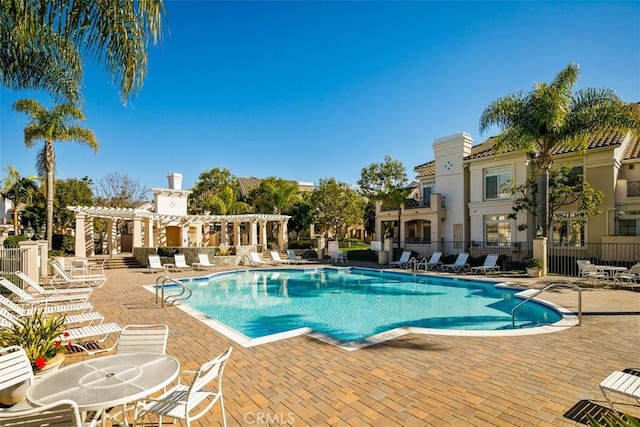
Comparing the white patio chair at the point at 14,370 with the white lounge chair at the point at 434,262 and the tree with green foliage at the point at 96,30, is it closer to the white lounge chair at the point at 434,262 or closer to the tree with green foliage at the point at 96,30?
the tree with green foliage at the point at 96,30

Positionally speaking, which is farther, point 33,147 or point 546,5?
point 33,147

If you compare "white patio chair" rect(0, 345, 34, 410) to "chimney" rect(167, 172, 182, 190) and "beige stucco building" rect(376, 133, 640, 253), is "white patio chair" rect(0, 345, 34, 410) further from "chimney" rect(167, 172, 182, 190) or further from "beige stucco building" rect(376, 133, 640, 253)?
"chimney" rect(167, 172, 182, 190)

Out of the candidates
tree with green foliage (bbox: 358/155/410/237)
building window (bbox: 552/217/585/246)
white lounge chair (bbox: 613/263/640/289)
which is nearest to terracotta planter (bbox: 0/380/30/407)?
white lounge chair (bbox: 613/263/640/289)

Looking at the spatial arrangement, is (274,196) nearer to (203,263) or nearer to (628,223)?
(203,263)

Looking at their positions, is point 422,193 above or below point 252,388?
above

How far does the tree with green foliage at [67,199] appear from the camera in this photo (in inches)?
1261

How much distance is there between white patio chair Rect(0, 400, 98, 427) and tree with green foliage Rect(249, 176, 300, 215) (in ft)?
104

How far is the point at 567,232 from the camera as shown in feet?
69.9

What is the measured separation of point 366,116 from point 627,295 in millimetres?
16353

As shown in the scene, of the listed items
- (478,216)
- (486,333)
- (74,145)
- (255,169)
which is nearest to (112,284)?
(74,145)

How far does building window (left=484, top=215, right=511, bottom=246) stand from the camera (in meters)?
23.6

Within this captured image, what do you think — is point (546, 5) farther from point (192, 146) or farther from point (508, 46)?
point (192, 146)

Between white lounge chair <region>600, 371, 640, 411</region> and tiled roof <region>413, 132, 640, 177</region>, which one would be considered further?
tiled roof <region>413, 132, 640, 177</region>

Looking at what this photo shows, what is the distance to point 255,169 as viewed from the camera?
47.0 meters
